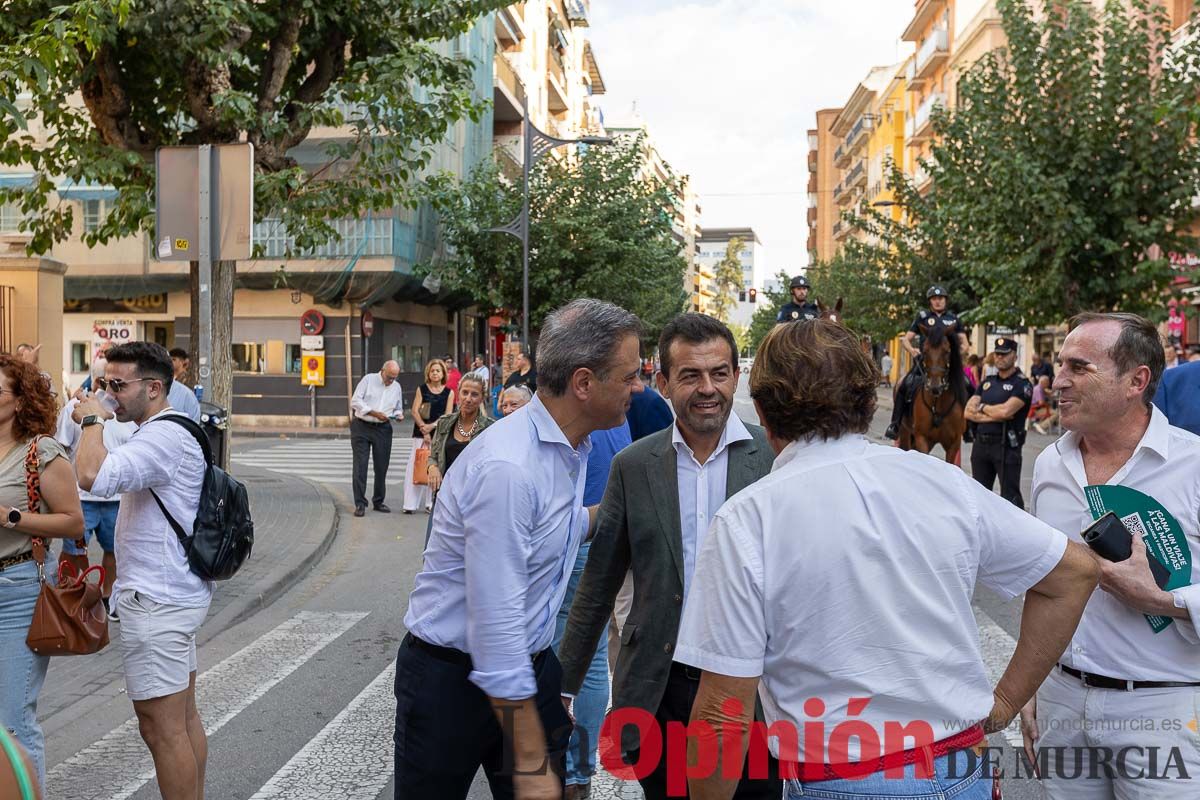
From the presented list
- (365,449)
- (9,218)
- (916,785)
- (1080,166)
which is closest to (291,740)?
(916,785)

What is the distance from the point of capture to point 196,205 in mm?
8492

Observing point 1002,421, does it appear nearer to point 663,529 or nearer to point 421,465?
point 421,465

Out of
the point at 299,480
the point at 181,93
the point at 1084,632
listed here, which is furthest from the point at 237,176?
the point at 299,480

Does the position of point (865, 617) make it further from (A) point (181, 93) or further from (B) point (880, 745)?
(A) point (181, 93)

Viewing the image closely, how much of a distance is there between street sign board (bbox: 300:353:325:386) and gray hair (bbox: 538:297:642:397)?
2645 centimetres

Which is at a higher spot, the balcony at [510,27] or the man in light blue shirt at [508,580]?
the balcony at [510,27]

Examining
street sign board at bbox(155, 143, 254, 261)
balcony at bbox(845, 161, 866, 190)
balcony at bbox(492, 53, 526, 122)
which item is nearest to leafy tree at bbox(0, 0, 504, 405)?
street sign board at bbox(155, 143, 254, 261)

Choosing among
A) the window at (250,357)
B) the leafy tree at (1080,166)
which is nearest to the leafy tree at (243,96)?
the leafy tree at (1080,166)

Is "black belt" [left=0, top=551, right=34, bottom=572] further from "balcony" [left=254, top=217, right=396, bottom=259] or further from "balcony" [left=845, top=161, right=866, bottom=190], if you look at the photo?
"balcony" [left=845, top=161, right=866, bottom=190]

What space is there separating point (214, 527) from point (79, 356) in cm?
2859

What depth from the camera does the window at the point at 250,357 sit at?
29.1m

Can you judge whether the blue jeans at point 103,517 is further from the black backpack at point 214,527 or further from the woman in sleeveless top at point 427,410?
the woman in sleeveless top at point 427,410

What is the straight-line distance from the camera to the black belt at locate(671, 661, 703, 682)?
122 inches

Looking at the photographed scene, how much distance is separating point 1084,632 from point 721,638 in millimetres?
1284
